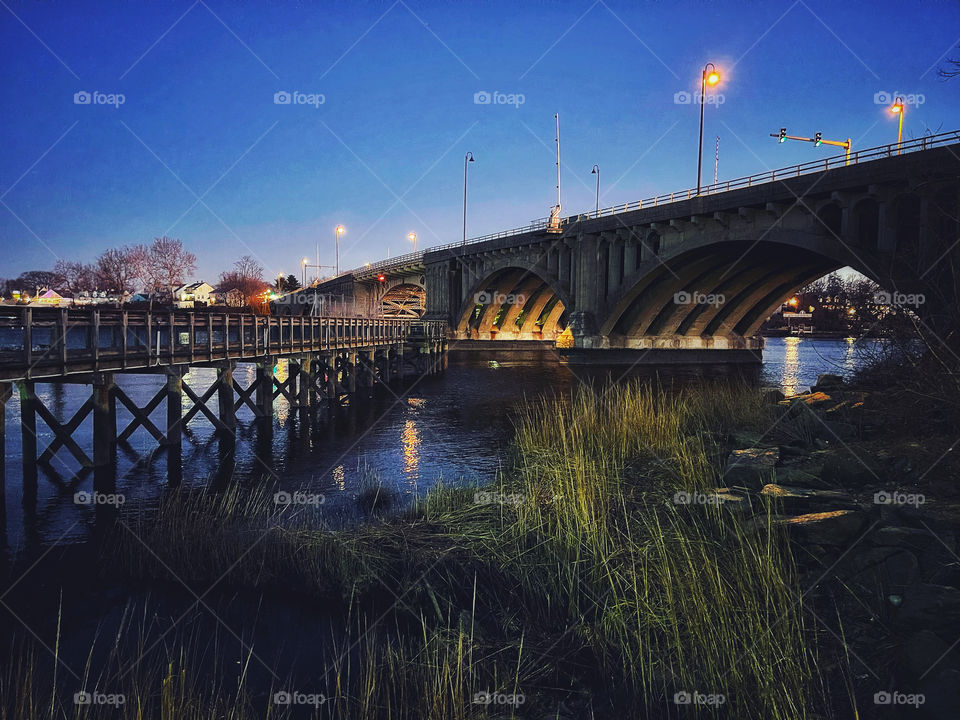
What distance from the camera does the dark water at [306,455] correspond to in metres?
13.0

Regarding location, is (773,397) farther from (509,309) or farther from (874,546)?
(509,309)

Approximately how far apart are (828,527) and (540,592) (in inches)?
136

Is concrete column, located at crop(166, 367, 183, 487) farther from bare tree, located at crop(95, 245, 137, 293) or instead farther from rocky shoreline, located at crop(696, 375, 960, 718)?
bare tree, located at crop(95, 245, 137, 293)

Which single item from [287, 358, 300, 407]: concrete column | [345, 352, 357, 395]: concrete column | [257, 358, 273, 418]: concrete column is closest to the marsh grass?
[257, 358, 273, 418]: concrete column

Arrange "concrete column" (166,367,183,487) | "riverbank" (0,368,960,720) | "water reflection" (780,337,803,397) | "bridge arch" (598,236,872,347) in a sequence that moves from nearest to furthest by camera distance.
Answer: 1. "riverbank" (0,368,960,720)
2. "concrete column" (166,367,183,487)
3. "water reflection" (780,337,803,397)
4. "bridge arch" (598,236,872,347)

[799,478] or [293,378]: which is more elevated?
[293,378]

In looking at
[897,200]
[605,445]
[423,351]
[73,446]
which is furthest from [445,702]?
[423,351]

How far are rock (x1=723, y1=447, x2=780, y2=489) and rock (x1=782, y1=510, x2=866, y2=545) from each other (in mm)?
1774

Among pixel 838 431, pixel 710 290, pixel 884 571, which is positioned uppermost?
pixel 710 290

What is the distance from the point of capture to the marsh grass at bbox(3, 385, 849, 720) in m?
5.55

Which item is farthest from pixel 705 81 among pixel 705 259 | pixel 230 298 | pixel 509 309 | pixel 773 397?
pixel 230 298

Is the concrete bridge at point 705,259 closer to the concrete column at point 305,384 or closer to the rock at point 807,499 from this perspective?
the rock at point 807,499

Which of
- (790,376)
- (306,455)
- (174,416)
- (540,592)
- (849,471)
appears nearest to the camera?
(540,592)

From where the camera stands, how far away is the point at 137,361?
16594 mm
